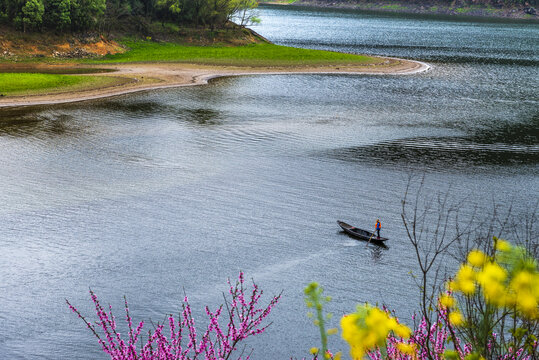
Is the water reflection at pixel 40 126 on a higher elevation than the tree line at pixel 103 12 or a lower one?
lower

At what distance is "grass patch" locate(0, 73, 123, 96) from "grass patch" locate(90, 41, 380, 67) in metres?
15.5

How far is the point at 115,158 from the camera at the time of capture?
4022 cm

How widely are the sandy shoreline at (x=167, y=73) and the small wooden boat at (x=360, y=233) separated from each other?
41968 mm

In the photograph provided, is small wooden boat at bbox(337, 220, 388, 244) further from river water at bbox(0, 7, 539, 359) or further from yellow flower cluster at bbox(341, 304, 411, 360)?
yellow flower cluster at bbox(341, 304, 411, 360)

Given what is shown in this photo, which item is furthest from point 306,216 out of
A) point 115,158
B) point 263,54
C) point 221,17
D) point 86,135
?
point 221,17

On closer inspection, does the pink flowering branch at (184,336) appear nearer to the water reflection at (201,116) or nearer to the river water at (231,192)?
the river water at (231,192)

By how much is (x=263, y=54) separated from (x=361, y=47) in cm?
3076

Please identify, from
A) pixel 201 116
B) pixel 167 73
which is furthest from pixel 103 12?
pixel 201 116

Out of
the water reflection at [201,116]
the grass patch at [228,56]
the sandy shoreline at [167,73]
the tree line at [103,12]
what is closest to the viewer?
the water reflection at [201,116]

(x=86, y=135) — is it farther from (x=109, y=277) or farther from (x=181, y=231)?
(x=109, y=277)

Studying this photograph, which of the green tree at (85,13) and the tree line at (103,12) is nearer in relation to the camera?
the tree line at (103,12)

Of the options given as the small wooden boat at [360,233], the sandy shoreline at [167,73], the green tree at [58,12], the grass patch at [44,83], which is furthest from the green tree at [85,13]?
the small wooden boat at [360,233]

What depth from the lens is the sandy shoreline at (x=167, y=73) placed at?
60906 mm

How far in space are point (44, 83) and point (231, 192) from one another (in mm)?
40817
